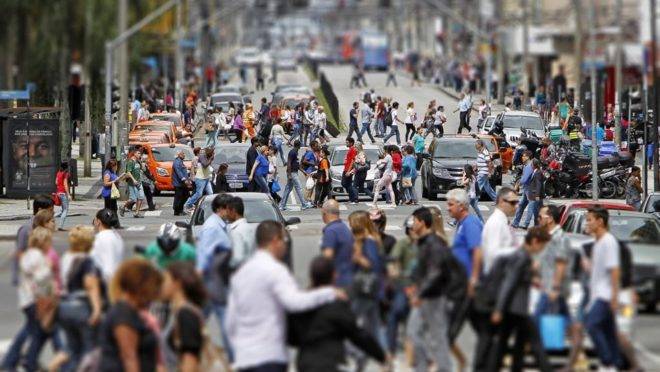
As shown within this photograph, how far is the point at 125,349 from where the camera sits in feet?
43.8

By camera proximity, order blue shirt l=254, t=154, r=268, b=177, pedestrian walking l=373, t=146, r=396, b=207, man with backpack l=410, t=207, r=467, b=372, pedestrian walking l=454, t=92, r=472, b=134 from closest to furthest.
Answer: man with backpack l=410, t=207, r=467, b=372 → blue shirt l=254, t=154, r=268, b=177 → pedestrian walking l=373, t=146, r=396, b=207 → pedestrian walking l=454, t=92, r=472, b=134

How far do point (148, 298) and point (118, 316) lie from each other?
0.25 metres

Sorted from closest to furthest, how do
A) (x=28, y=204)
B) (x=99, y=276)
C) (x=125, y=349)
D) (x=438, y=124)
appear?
(x=125, y=349) → (x=99, y=276) → (x=28, y=204) → (x=438, y=124)

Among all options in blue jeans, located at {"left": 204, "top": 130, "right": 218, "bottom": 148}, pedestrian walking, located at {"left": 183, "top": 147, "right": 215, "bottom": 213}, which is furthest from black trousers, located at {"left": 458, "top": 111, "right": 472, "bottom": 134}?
pedestrian walking, located at {"left": 183, "top": 147, "right": 215, "bottom": 213}

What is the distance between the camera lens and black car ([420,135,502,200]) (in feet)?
148

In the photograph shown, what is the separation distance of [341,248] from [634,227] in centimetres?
1148

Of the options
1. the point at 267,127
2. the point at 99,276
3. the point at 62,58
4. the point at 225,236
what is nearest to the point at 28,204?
the point at 267,127

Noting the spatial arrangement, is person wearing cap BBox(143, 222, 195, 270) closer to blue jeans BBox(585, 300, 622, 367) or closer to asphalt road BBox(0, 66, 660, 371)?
asphalt road BBox(0, 66, 660, 371)

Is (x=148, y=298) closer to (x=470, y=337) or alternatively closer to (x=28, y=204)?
(x=470, y=337)

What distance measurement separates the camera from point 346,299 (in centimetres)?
1440

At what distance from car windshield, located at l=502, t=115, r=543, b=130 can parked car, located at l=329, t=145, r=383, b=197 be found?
4154mm

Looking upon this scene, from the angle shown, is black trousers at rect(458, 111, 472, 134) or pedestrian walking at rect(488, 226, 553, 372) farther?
black trousers at rect(458, 111, 472, 134)

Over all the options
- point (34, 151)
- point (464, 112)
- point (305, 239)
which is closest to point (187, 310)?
point (305, 239)

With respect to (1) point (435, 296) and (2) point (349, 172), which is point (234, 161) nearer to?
(2) point (349, 172)
